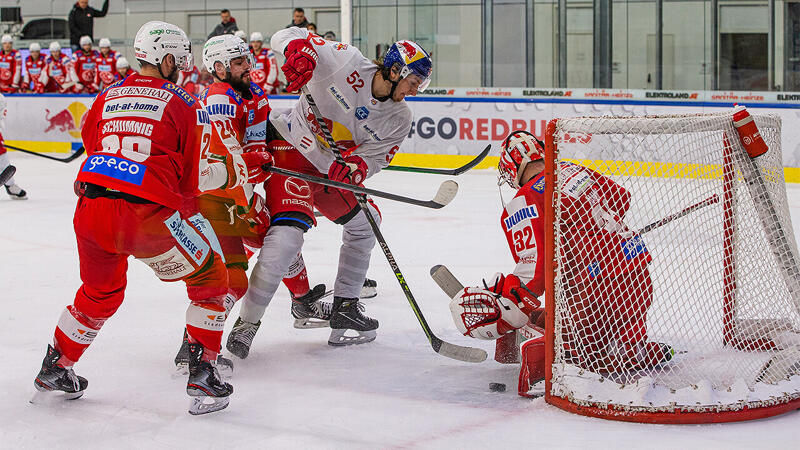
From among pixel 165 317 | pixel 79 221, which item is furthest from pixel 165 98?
pixel 165 317

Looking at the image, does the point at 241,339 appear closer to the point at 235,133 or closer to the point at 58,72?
the point at 235,133

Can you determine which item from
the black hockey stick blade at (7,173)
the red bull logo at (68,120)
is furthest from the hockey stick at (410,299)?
the red bull logo at (68,120)

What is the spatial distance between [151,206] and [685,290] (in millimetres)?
1524

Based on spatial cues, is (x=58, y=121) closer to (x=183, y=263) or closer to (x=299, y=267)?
(x=299, y=267)

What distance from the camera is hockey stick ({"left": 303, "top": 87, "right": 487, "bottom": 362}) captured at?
3002 millimetres

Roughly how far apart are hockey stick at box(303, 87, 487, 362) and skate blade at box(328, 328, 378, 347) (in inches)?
12.3

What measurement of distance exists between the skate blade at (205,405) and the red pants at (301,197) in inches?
31.8

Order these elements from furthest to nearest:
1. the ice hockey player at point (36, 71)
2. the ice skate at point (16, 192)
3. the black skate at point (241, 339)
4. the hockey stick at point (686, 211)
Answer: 1. the ice hockey player at point (36, 71)
2. the ice skate at point (16, 192)
3. the black skate at point (241, 339)
4. the hockey stick at point (686, 211)

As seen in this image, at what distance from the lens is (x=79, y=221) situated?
248 cm

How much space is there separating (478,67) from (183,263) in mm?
7998

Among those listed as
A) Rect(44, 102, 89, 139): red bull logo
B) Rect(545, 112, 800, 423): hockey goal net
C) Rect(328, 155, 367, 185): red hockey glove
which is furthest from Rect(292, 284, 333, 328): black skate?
Rect(44, 102, 89, 139): red bull logo

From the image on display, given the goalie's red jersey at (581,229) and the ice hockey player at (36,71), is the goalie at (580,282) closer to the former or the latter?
the goalie's red jersey at (581,229)

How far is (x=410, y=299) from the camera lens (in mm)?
3133

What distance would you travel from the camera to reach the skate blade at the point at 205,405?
2.57 metres
